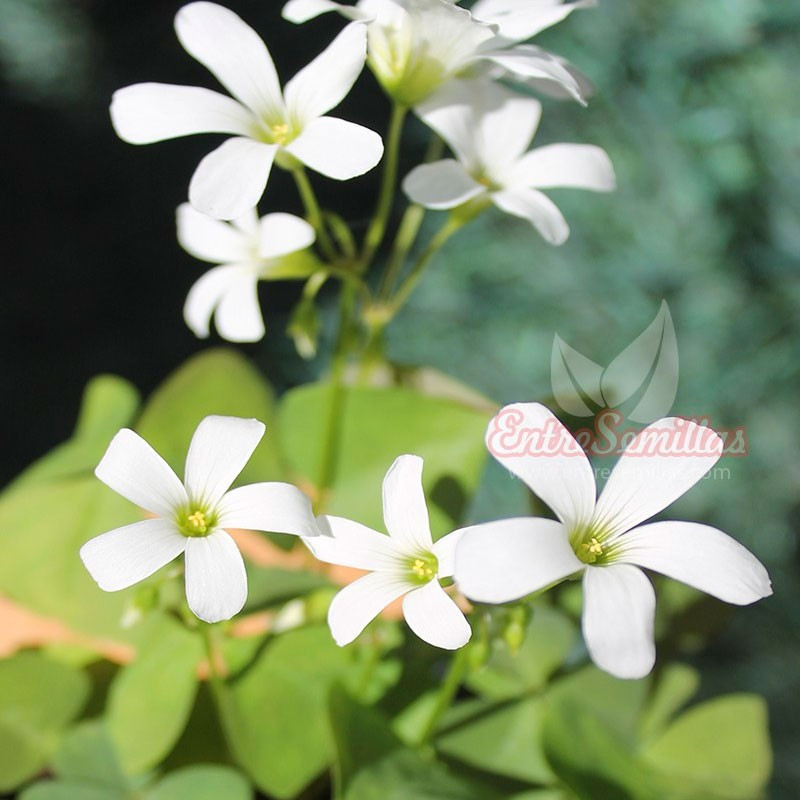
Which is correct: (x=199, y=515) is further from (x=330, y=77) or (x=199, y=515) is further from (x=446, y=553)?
(x=330, y=77)

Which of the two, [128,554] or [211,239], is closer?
[128,554]

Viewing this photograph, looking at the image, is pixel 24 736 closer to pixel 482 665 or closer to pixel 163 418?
pixel 163 418

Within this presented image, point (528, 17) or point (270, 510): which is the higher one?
point (528, 17)

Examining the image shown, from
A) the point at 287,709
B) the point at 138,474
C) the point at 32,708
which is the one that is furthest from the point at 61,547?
the point at 138,474

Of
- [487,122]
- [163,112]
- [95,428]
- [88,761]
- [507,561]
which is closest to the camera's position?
[507,561]

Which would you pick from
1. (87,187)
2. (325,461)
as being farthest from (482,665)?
(87,187)

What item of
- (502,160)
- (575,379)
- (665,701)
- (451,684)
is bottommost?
(665,701)

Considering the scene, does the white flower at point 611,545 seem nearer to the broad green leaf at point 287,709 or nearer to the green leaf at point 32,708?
the broad green leaf at point 287,709
